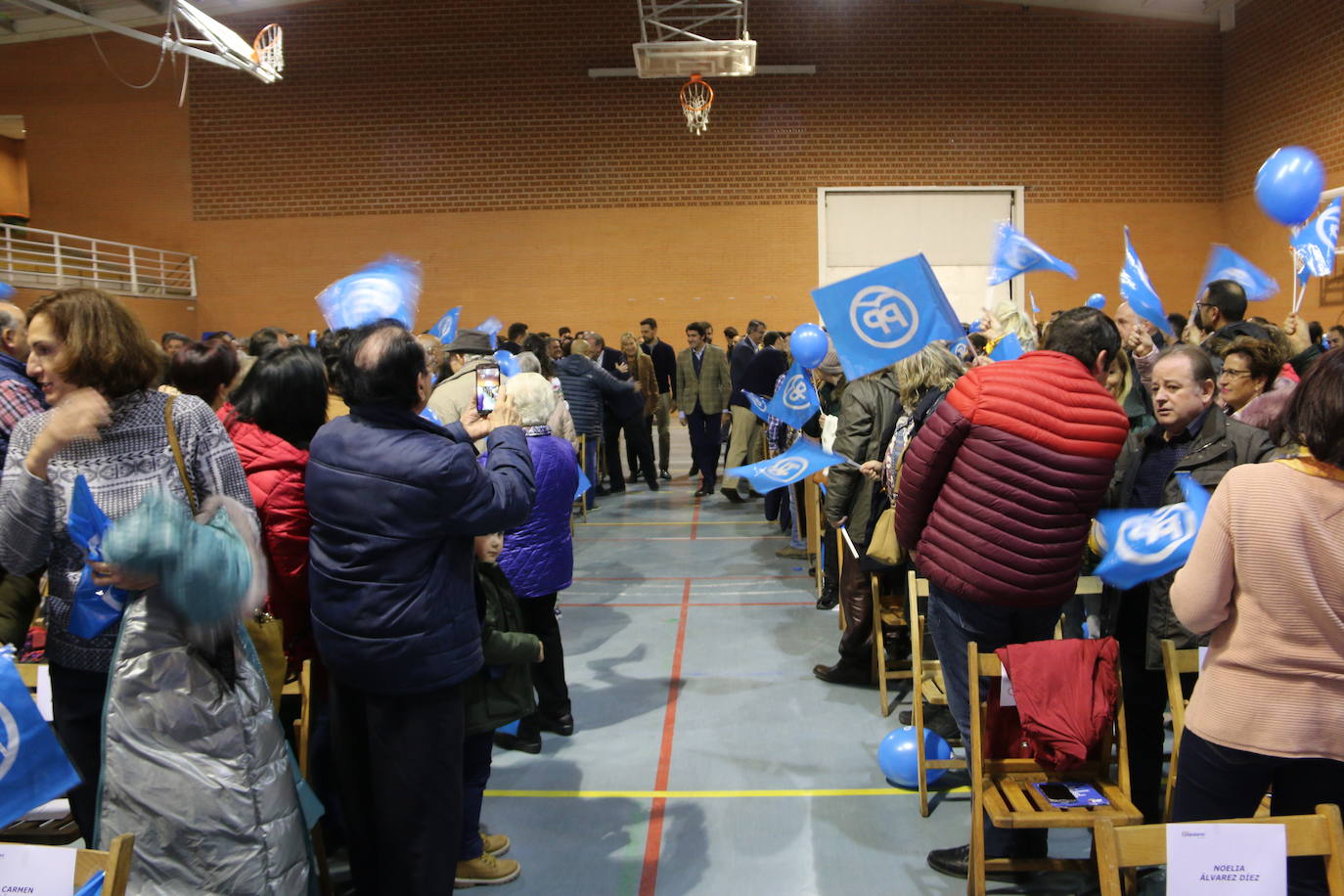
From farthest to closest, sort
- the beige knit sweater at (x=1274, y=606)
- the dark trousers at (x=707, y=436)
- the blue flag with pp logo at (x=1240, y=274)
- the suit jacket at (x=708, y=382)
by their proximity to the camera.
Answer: the dark trousers at (x=707, y=436)
the suit jacket at (x=708, y=382)
the blue flag with pp logo at (x=1240, y=274)
the beige knit sweater at (x=1274, y=606)

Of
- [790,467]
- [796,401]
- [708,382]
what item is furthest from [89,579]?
[708,382]

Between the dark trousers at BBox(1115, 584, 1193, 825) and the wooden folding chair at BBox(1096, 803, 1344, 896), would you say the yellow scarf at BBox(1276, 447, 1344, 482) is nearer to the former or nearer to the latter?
the wooden folding chair at BBox(1096, 803, 1344, 896)

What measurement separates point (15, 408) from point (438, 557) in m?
1.75

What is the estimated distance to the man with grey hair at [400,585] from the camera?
6.81 feet

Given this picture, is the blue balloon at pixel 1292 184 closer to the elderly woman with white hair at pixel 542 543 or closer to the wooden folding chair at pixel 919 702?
the wooden folding chair at pixel 919 702

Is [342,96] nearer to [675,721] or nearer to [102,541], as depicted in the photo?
[675,721]

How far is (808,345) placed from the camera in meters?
5.50

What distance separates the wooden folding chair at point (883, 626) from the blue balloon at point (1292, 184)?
9.43ft

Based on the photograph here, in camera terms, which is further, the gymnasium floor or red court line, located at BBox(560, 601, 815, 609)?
red court line, located at BBox(560, 601, 815, 609)

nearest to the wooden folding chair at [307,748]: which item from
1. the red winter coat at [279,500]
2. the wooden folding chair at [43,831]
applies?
the red winter coat at [279,500]

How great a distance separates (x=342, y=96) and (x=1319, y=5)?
12.7 m

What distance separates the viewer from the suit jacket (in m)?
9.35

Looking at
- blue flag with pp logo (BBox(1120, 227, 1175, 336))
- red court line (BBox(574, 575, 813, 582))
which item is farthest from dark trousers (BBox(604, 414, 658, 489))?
blue flag with pp logo (BBox(1120, 227, 1175, 336))

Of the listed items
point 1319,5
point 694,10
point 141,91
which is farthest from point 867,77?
point 141,91
